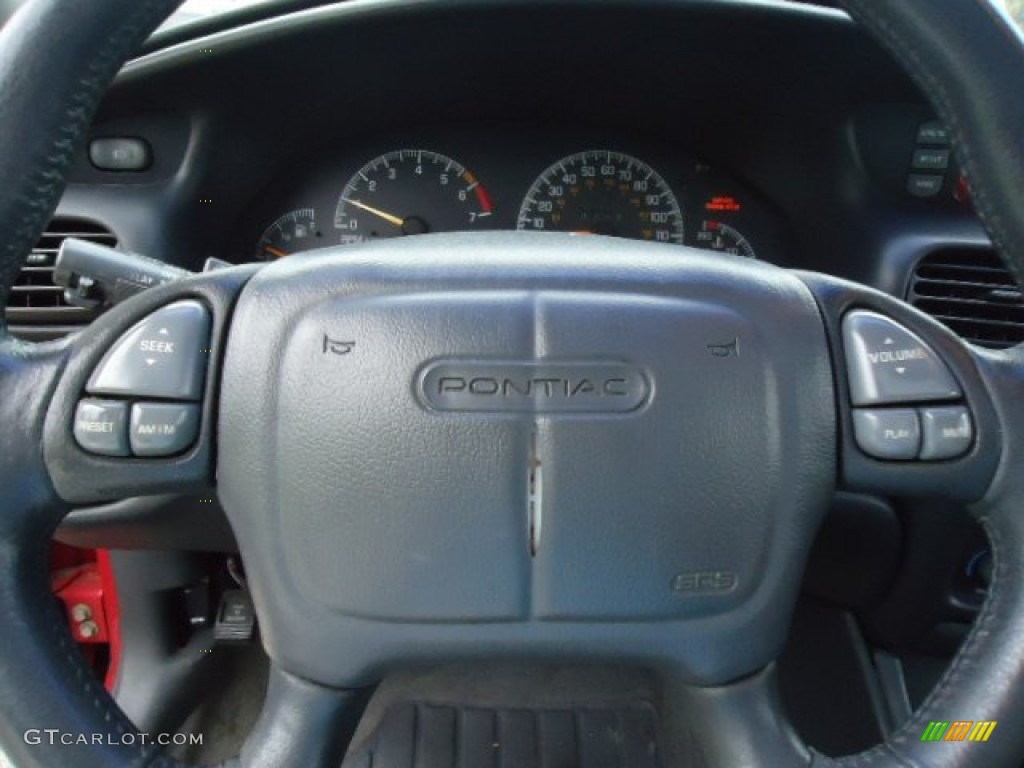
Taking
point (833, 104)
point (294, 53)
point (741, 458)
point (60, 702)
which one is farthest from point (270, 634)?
point (833, 104)

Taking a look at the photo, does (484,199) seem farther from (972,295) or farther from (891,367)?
(891,367)

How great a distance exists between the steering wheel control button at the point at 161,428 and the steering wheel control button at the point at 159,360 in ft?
0.04

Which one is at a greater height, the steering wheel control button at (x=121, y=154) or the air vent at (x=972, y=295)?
the air vent at (x=972, y=295)

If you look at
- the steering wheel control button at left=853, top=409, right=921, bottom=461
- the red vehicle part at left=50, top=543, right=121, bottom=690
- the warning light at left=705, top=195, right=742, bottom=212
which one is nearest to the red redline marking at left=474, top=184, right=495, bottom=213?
the warning light at left=705, top=195, right=742, bottom=212

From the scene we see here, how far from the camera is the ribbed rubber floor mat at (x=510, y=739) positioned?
1351 millimetres

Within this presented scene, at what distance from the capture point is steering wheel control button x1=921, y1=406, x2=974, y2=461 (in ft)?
2.68

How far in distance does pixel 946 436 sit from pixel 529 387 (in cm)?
34

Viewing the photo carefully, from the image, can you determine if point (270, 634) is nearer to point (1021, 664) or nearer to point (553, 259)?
point (553, 259)

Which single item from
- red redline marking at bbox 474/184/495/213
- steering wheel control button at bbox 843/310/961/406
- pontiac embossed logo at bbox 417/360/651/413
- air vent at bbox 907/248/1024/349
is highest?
Result: steering wheel control button at bbox 843/310/961/406

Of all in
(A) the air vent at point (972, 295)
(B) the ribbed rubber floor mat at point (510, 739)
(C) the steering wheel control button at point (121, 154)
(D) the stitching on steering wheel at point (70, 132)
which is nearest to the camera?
(D) the stitching on steering wheel at point (70, 132)

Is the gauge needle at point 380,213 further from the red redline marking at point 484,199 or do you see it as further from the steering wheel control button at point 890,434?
the steering wheel control button at point 890,434

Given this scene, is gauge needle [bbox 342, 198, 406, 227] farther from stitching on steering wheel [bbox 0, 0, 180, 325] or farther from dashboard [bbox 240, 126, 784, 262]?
stitching on steering wheel [bbox 0, 0, 180, 325]

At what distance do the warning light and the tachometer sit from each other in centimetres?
41

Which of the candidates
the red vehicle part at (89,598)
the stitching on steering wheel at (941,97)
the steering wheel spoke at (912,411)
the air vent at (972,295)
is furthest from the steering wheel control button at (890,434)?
the red vehicle part at (89,598)
